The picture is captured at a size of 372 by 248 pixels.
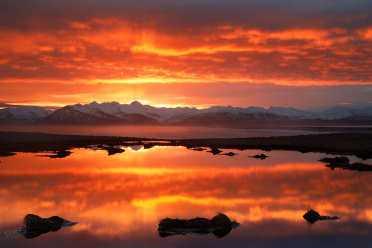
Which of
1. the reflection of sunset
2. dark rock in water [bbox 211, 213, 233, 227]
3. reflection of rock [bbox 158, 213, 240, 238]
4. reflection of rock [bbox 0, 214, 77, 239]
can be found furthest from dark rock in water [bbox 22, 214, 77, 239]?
dark rock in water [bbox 211, 213, 233, 227]

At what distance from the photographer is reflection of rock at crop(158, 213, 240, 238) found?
18875 millimetres

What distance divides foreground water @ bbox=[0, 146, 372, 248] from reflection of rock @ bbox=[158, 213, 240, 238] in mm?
525

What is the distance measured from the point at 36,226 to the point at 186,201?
11232 millimetres

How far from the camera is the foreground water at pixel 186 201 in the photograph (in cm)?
1792

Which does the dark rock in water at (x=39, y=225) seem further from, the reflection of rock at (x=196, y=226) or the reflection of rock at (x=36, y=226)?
the reflection of rock at (x=196, y=226)

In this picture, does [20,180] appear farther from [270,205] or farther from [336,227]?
[336,227]

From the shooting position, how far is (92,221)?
20.9 m

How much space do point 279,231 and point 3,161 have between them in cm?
4481

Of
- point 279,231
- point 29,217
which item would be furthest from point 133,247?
point 279,231

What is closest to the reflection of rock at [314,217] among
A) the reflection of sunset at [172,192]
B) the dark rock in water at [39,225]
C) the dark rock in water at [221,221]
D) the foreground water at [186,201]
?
the foreground water at [186,201]

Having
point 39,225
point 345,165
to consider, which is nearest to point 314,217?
point 39,225

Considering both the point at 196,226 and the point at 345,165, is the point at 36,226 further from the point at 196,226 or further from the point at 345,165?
→ the point at 345,165

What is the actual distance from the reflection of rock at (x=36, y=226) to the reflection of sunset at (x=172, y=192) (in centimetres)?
141

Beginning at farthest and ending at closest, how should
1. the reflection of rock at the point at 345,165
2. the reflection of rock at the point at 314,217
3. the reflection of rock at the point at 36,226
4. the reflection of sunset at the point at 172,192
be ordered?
the reflection of rock at the point at 345,165, the reflection of sunset at the point at 172,192, the reflection of rock at the point at 314,217, the reflection of rock at the point at 36,226
